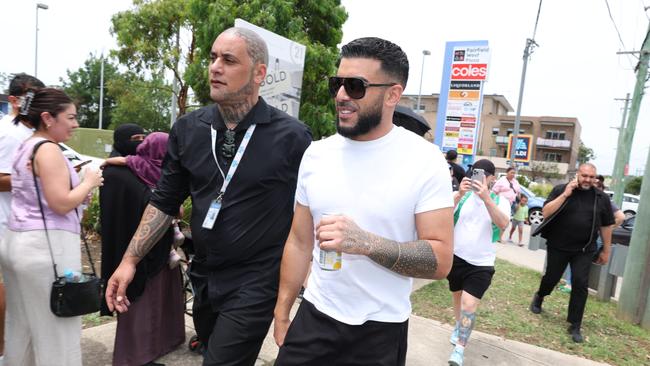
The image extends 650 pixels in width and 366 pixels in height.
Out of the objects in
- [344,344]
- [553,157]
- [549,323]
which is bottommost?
[549,323]

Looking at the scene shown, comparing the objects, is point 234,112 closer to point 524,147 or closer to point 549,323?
point 549,323

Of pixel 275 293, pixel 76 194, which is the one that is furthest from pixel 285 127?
pixel 76 194

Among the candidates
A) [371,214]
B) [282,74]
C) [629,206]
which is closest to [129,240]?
[371,214]

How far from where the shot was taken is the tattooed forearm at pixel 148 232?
240 centimetres

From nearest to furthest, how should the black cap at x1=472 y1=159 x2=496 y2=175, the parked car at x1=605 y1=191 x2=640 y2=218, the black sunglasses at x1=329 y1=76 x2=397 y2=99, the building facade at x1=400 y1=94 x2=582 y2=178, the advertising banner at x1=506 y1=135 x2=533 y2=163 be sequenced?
the black sunglasses at x1=329 y1=76 x2=397 y2=99
the black cap at x1=472 y1=159 x2=496 y2=175
the parked car at x1=605 y1=191 x2=640 y2=218
the advertising banner at x1=506 y1=135 x2=533 y2=163
the building facade at x1=400 y1=94 x2=582 y2=178

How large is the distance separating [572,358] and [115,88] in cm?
2199

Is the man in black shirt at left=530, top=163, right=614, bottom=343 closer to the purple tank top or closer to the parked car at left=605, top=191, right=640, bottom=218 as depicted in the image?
the purple tank top

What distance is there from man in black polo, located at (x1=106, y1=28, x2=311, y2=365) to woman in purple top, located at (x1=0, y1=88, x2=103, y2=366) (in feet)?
1.37

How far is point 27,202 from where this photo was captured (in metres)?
2.43

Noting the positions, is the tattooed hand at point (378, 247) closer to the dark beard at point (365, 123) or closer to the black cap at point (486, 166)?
the dark beard at point (365, 123)

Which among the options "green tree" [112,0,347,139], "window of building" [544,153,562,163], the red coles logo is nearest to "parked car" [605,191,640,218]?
the red coles logo

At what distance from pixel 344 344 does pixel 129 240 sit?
205cm

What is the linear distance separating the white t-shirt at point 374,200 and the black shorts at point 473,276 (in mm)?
2291

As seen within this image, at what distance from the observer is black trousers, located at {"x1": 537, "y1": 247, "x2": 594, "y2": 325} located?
197 inches
